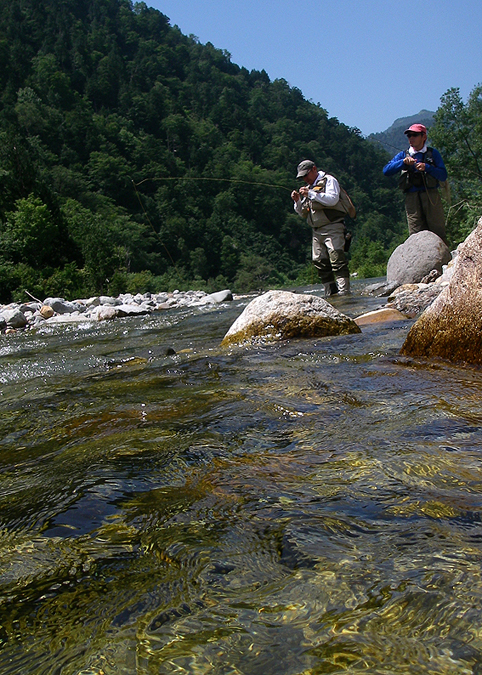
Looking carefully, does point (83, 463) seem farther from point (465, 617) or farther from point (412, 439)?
point (465, 617)

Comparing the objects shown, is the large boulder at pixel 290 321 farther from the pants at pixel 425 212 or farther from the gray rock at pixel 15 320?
the gray rock at pixel 15 320

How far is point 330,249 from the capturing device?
8914 mm

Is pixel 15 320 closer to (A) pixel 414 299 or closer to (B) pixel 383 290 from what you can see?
(B) pixel 383 290

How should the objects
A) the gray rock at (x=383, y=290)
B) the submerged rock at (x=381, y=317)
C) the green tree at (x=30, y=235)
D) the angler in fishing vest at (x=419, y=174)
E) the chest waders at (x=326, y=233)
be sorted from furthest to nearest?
the green tree at (x=30, y=235)
the gray rock at (x=383, y=290)
the chest waders at (x=326, y=233)
the angler in fishing vest at (x=419, y=174)
the submerged rock at (x=381, y=317)

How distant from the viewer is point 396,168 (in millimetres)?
7668

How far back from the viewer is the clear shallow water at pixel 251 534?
0.94 meters

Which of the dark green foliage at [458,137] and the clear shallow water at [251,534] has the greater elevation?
the dark green foliage at [458,137]

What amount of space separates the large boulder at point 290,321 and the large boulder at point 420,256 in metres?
4.34

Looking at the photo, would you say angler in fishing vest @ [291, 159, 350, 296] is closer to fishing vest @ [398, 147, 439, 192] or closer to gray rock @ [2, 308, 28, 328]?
fishing vest @ [398, 147, 439, 192]

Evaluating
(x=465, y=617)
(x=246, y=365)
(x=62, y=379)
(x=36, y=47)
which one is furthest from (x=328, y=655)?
(x=36, y=47)

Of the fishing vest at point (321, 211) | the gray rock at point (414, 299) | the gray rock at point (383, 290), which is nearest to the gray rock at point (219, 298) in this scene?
the gray rock at point (383, 290)

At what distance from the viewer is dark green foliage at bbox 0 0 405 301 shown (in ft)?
107

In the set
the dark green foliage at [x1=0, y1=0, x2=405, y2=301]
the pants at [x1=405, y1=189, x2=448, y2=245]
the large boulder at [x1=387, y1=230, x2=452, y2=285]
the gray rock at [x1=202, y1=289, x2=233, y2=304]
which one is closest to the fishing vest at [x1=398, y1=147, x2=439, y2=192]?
the pants at [x1=405, y1=189, x2=448, y2=245]

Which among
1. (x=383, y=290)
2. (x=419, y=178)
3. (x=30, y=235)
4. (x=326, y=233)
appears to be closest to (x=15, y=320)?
(x=326, y=233)
